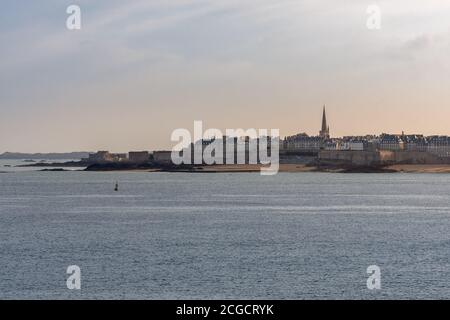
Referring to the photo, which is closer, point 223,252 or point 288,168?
point 223,252

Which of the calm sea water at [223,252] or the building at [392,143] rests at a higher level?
the building at [392,143]

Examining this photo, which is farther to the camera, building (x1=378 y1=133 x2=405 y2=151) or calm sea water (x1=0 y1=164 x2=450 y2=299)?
building (x1=378 y1=133 x2=405 y2=151)

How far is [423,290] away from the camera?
2297 centimetres

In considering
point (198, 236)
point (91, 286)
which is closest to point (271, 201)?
point (198, 236)

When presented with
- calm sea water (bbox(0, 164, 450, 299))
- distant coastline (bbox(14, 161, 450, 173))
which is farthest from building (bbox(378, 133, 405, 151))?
calm sea water (bbox(0, 164, 450, 299))

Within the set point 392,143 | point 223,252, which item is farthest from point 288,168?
point 223,252

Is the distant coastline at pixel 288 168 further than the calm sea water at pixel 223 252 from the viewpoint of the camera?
Yes

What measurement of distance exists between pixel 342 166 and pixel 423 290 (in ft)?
501

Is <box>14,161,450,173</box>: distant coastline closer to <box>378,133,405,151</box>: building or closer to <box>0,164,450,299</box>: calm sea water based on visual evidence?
<box>378,133,405,151</box>: building

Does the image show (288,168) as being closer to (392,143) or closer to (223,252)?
(392,143)

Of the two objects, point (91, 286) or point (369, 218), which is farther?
point (369, 218)

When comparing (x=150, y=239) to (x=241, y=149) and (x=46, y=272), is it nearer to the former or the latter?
(x=46, y=272)

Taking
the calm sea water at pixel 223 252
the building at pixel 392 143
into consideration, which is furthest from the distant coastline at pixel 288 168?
the calm sea water at pixel 223 252

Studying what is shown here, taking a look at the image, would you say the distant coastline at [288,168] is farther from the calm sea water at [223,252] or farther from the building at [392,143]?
the calm sea water at [223,252]
